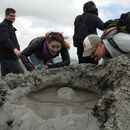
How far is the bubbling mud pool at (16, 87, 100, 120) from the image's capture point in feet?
17.1

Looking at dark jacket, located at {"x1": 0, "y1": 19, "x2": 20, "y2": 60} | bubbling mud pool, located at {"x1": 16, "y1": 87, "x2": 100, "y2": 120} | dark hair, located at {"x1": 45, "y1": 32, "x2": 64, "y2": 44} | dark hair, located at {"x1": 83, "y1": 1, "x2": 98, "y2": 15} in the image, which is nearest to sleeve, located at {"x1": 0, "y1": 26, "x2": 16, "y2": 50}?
dark jacket, located at {"x1": 0, "y1": 19, "x2": 20, "y2": 60}

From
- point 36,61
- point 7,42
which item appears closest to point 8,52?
point 7,42

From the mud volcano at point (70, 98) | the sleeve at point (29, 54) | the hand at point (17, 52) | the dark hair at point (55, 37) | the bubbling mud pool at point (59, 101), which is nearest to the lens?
the mud volcano at point (70, 98)

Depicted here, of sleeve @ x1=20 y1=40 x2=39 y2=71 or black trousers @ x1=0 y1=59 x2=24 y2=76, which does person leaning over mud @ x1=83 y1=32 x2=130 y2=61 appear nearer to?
sleeve @ x1=20 y1=40 x2=39 y2=71

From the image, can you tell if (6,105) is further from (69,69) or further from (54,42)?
(54,42)

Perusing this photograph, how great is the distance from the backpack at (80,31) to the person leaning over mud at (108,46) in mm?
2183

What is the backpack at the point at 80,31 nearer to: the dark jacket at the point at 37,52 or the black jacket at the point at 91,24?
the black jacket at the point at 91,24

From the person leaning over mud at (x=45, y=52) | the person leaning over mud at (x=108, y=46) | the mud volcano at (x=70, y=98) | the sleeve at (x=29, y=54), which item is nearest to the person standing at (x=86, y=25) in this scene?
the person leaning over mud at (x=45, y=52)

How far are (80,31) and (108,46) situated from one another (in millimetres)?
2581

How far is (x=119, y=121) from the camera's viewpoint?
4.69m

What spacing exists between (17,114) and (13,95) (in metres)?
0.33

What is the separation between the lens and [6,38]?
26.6 ft

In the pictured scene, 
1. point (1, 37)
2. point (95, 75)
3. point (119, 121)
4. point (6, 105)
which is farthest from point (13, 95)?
point (1, 37)

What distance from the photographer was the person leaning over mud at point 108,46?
552 centimetres
